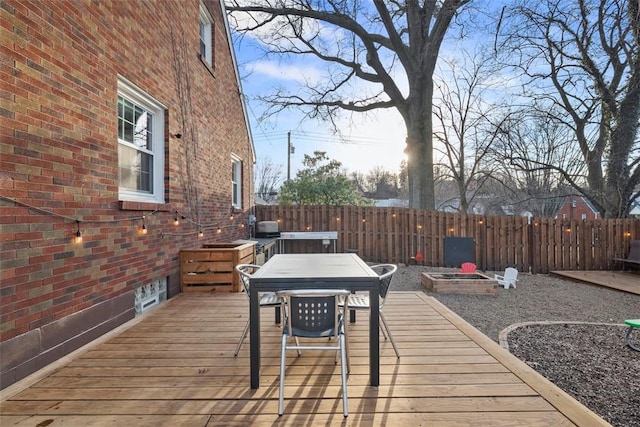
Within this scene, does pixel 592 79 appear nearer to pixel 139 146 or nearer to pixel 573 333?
pixel 573 333

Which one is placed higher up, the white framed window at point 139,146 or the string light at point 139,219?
the white framed window at point 139,146

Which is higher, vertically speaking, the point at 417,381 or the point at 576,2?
the point at 576,2

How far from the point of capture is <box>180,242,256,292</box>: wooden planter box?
4.86 m

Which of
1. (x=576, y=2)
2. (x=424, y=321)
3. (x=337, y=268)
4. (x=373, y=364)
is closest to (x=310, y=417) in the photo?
(x=373, y=364)

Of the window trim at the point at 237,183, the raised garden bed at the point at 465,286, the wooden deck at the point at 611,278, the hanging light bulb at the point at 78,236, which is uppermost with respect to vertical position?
the window trim at the point at 237,183

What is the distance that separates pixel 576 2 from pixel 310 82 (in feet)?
26.6

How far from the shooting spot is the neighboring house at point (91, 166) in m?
2.24

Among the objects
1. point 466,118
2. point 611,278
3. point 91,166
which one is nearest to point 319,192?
point 466,118

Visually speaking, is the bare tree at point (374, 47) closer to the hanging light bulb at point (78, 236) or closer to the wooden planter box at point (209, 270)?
the wooden planter box at point (209, 270)

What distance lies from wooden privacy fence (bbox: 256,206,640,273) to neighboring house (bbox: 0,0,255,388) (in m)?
5.12

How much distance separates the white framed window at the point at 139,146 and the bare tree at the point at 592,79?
9.08 metres

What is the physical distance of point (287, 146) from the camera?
77.5ft

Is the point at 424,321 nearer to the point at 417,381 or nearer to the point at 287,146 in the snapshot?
the point at 417,381

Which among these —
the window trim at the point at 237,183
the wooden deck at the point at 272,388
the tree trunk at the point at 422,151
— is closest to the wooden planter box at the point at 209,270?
the wooden deck at the point at 272,388
